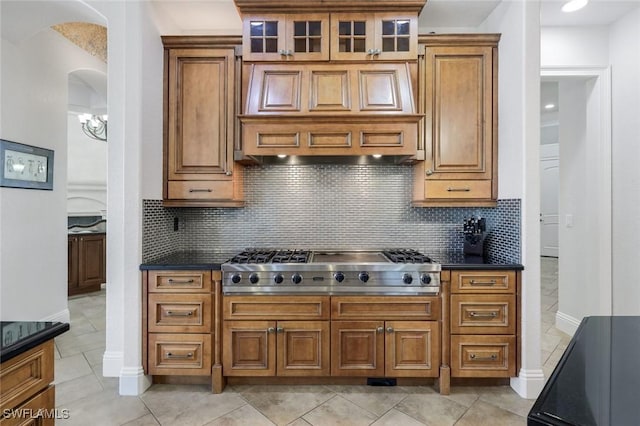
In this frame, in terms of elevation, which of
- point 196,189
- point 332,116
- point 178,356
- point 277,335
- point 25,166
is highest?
point 332,116

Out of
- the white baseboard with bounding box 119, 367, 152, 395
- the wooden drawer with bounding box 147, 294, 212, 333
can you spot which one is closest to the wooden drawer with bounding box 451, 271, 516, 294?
the wooden drawer with bounding box 147, 294, 212, 333

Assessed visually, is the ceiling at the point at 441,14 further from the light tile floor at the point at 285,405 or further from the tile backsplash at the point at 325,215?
the light tile floor at the point at 285,405

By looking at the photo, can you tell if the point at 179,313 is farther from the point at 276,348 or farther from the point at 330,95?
the point at 330,95

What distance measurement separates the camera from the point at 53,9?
7.76 feet

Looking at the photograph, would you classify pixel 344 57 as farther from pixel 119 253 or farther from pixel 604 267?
pixel 604 267

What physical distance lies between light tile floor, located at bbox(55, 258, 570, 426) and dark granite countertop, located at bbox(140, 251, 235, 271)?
902mm

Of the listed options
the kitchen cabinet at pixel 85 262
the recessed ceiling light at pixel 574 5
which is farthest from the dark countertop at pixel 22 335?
the kitchen cabinet at pixel 85 262

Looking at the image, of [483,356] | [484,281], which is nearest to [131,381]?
[483,356]

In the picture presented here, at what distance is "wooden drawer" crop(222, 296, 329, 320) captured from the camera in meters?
2.13

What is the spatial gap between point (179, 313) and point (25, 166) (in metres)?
2.23

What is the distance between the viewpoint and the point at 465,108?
2391mm

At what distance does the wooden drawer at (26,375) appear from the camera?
2.98 feet

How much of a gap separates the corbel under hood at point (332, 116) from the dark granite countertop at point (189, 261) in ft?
2.86

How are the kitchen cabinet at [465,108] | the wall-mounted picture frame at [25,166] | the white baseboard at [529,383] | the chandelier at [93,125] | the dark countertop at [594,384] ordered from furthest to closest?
the chandelier at [93,125], the wall-mounted picture frame at [25,166], the kitchen cabinet at [465,108], the white baseboard at [529,383], the dark countertop at [594,384]
